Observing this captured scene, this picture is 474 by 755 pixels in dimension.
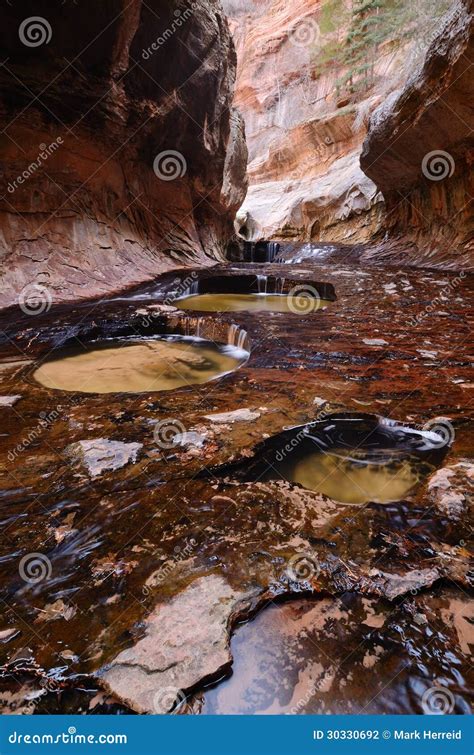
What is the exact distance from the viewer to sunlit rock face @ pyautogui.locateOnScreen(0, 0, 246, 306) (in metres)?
5.34

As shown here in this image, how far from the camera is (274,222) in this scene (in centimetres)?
2131

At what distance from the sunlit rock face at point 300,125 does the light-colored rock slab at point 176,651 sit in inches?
620

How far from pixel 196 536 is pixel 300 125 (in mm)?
28606

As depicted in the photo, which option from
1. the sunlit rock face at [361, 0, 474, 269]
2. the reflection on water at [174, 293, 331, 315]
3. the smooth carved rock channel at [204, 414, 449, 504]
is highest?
the sunlit rock face at [361, 0, 474, 269]

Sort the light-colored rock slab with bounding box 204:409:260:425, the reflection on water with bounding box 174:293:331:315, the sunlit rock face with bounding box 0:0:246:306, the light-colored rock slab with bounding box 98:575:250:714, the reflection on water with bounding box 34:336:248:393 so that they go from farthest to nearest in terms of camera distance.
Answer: the reflection on water with bounding box 174:293:331:315, the sunlit rock face with bounding box 0:0:246:306, the reflection on water with bounding box 34:336:248:393, the light-colored rock slab with bounding box 204:409:260:425, the light-colored rock slab with bounding box 98:575:250:714

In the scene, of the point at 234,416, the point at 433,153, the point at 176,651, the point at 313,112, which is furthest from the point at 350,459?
the point at 313,112

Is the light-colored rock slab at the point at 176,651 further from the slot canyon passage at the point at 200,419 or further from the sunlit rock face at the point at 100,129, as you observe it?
the sunlit rock face at the point at 100,129

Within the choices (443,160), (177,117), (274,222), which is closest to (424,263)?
(443,160)

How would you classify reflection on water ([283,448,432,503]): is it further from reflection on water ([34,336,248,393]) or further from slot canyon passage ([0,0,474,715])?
reflection on water ([34,336,248,393])

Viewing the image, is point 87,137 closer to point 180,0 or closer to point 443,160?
point 180,0

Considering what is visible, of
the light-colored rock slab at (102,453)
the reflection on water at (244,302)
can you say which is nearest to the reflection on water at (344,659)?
the light-colored rock slab at (102,453)

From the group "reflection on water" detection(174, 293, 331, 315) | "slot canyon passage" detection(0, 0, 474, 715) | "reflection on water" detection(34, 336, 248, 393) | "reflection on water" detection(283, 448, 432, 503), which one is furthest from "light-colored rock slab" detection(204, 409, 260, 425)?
"reflection on water" detection(174, 293, 331, 315)

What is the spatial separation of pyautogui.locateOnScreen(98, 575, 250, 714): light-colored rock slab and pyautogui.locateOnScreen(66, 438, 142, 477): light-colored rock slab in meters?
0.81

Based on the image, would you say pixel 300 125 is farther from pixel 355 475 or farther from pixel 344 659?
pixel 344 659
